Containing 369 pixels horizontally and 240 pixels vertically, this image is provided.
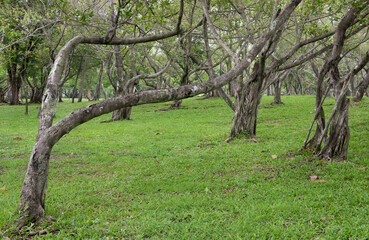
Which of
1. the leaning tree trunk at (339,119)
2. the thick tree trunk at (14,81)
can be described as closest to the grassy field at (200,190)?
the leaning tree trunk at (339,119)

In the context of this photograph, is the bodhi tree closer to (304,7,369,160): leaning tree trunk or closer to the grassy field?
the grassy field

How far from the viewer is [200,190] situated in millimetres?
6191

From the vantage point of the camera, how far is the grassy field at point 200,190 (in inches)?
178

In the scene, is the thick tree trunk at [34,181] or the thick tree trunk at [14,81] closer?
the thick tree trunk at [34,181]

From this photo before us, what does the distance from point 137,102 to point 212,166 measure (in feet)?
11.9

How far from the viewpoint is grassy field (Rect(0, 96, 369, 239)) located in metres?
4.53

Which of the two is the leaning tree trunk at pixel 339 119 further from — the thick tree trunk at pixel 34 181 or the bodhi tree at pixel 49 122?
the thick tree trunk at pixel 34 181

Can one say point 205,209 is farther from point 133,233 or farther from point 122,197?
point 122,197

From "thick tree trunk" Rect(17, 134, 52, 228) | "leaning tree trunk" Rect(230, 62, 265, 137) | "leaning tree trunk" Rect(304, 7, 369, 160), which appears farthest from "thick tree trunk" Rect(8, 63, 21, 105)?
"leaning tree trunk" Rect(304, 7, 369, 160)

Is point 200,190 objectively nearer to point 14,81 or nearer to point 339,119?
point 339,119

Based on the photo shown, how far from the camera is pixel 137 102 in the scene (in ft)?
16.2

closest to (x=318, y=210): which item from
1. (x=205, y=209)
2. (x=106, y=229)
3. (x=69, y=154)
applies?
(x=205, y=209)

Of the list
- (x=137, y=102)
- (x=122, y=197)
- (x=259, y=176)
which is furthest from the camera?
(x=259, y=176)

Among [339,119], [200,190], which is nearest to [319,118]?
[339,119]
